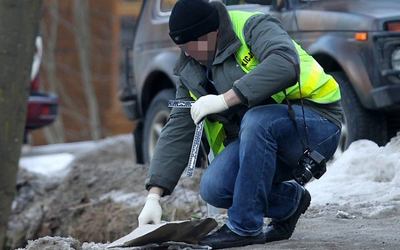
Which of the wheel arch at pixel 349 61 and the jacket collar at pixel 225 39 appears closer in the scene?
the jacket collar at pixel 225 39

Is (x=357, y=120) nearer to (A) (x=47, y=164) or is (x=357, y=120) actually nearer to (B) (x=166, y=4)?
(B) (x=166, y=4)

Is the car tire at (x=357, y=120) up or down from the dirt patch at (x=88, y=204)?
up

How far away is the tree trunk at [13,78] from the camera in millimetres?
6367

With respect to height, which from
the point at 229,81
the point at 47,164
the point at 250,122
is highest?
the point at 229,81

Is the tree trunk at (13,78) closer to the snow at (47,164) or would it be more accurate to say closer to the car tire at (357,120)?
the car tire at (357,120)

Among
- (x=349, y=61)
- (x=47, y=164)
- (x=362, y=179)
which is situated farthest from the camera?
(x=47, y=164)

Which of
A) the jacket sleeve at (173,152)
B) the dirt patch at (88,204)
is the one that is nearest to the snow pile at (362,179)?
the dirt patch at (88,204)

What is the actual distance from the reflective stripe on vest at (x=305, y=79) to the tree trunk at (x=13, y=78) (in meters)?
2.42

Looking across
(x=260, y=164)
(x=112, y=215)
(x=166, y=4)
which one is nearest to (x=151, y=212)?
(x=260, y=164)

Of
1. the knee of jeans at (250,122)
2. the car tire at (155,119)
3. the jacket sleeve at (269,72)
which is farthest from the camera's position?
the car tire at (155,119)

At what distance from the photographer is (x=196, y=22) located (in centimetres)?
426

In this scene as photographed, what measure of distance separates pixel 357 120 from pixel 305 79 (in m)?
2.44

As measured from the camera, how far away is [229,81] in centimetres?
434

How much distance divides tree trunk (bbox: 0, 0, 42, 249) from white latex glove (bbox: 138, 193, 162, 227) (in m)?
2.35
